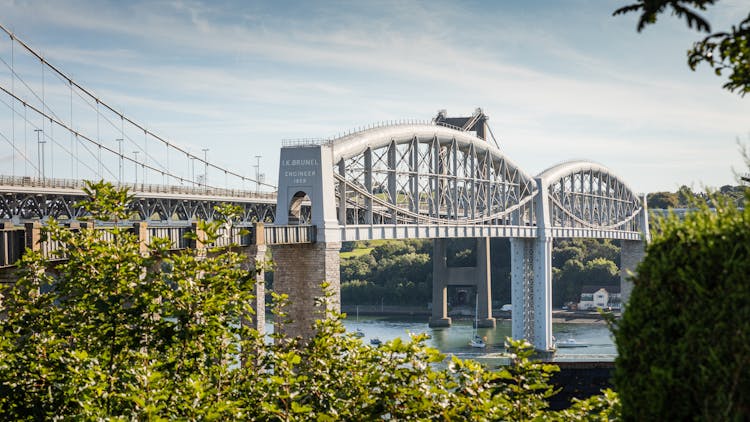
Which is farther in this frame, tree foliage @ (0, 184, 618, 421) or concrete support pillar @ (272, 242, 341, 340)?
concrete support pillar @ (272, 242, 341, 340)

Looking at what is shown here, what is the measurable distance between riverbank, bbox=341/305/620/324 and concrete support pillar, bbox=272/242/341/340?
5709cm

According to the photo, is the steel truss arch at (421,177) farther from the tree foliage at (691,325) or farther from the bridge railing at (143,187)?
the tree foliage at (691,325)

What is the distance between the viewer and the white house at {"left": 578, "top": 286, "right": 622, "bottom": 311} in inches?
3885

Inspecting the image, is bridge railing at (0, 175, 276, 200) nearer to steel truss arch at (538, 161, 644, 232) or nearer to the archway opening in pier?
the archway opening in pier

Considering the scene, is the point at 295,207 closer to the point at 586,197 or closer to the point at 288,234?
the point at 288,234

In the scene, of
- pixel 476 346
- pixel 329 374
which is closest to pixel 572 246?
pixel 476 346

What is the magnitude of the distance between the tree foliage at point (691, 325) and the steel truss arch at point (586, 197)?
68879 millimetres

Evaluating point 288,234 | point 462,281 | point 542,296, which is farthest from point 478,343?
point 288,234

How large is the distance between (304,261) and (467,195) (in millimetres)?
28523

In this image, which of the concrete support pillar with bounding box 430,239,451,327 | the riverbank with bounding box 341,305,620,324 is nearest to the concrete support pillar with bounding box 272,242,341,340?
the concrete support pillar with bounding box 430,239,451,327

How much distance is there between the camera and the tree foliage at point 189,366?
8734 mm

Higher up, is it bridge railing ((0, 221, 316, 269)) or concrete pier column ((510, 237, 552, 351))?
bridge railing ((0, 221, 316, 269))

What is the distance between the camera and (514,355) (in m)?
9.45

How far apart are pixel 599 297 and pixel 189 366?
9419 centimetres
